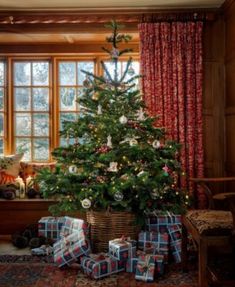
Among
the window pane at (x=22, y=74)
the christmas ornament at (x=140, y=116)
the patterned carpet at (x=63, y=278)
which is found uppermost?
the window pane at (x=22, y=74)

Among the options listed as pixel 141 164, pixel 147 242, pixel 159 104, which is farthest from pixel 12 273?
pixel 159 104

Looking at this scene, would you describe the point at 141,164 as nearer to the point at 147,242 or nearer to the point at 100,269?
the point at 147,242

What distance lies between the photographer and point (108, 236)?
3.72m

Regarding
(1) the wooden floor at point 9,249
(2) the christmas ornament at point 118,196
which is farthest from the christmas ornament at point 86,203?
(1) the wooden floor at point 9,249

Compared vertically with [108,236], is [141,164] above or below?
above

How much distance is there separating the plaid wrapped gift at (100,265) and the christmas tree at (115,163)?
450 mm

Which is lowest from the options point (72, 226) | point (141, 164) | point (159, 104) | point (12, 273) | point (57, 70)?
point (12, 273)

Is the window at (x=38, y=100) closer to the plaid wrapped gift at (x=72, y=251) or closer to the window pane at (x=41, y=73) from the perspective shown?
the window pane at (x=41, y=73)

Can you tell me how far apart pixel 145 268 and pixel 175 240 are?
0.54m

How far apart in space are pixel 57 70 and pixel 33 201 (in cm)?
172

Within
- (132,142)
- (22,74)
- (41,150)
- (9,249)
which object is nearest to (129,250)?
(132,142)

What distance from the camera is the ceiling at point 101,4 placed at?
14.1ft

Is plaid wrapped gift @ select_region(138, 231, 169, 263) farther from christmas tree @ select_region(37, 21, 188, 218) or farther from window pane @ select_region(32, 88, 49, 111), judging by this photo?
window pane @ select_region(32, 88, 49, 111)

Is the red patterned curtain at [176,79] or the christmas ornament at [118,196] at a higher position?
the red patterned curtain at [176,79]
